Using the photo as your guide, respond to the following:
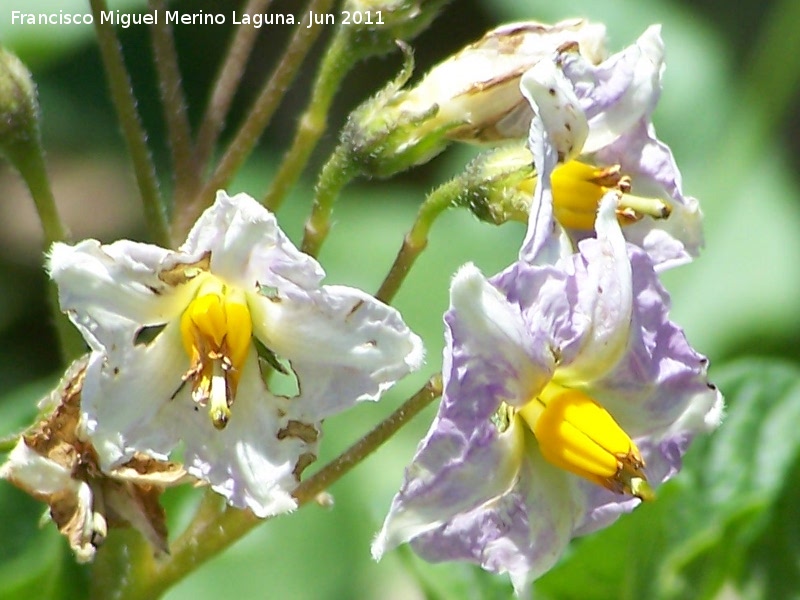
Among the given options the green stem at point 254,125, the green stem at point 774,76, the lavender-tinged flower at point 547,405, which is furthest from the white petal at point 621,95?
the green stem at point 774,76

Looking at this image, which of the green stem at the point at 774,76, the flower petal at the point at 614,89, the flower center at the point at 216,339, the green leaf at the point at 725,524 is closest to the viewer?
the flower center at the point at 216,339

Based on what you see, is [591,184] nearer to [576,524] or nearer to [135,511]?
[576,524]

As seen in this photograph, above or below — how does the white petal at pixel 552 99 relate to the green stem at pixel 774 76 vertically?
A: above

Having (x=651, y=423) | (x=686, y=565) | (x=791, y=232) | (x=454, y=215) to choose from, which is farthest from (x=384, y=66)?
(x=651, y=423)

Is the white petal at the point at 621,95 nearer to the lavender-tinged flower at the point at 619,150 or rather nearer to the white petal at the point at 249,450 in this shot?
the lavender-tinged flower at the point at 619,150

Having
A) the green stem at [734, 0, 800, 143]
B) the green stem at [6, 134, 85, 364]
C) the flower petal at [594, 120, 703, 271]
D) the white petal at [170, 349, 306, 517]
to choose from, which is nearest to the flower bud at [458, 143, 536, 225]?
the flower petal at [594, 120, 703, 271]
